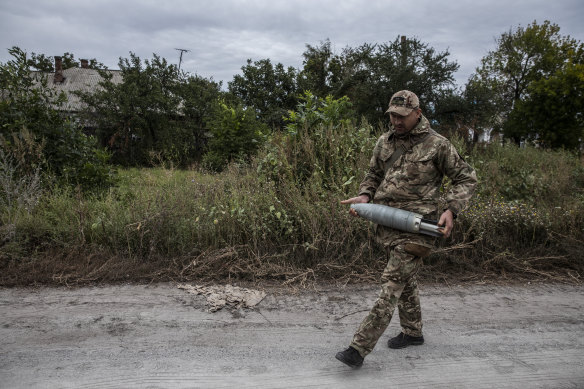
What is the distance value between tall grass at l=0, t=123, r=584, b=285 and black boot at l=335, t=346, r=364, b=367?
5.65ft

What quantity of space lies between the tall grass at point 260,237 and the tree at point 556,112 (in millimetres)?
22252

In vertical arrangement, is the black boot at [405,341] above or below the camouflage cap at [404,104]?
below

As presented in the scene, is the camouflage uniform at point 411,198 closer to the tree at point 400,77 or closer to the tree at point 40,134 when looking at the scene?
the tree at point 40,134

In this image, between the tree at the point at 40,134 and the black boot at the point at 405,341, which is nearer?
the black boot at the point at 405,341

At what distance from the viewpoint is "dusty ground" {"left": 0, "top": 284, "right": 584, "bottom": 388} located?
259 centimetres

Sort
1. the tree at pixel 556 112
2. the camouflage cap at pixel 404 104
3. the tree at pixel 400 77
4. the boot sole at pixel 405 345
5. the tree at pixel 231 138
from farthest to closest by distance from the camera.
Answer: the tree at pixel 556 112 → the tree at pixel 400 77 → the tree at pixel 231 138 → the boot sole at pixel 405 345 → the camouflage cap at pixel 404 104

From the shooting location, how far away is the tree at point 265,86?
78.3ft

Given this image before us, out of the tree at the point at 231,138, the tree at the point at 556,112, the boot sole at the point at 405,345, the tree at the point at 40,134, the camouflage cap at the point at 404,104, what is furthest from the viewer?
the tree at the point at 556,112

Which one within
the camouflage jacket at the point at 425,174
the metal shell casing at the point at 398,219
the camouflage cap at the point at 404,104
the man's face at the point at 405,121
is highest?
the camouflage cap at the point at 404,104

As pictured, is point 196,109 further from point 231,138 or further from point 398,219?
point 398,219

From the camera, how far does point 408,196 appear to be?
2910 millimetres

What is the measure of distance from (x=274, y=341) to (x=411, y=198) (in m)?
1.62

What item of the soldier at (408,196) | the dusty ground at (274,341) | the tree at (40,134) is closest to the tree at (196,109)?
the tree at (40,134)

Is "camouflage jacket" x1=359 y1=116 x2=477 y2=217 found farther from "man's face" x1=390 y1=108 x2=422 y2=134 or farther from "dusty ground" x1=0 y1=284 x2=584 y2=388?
"dusty ground" x1=0 y1=284 x2=584 y2=388
